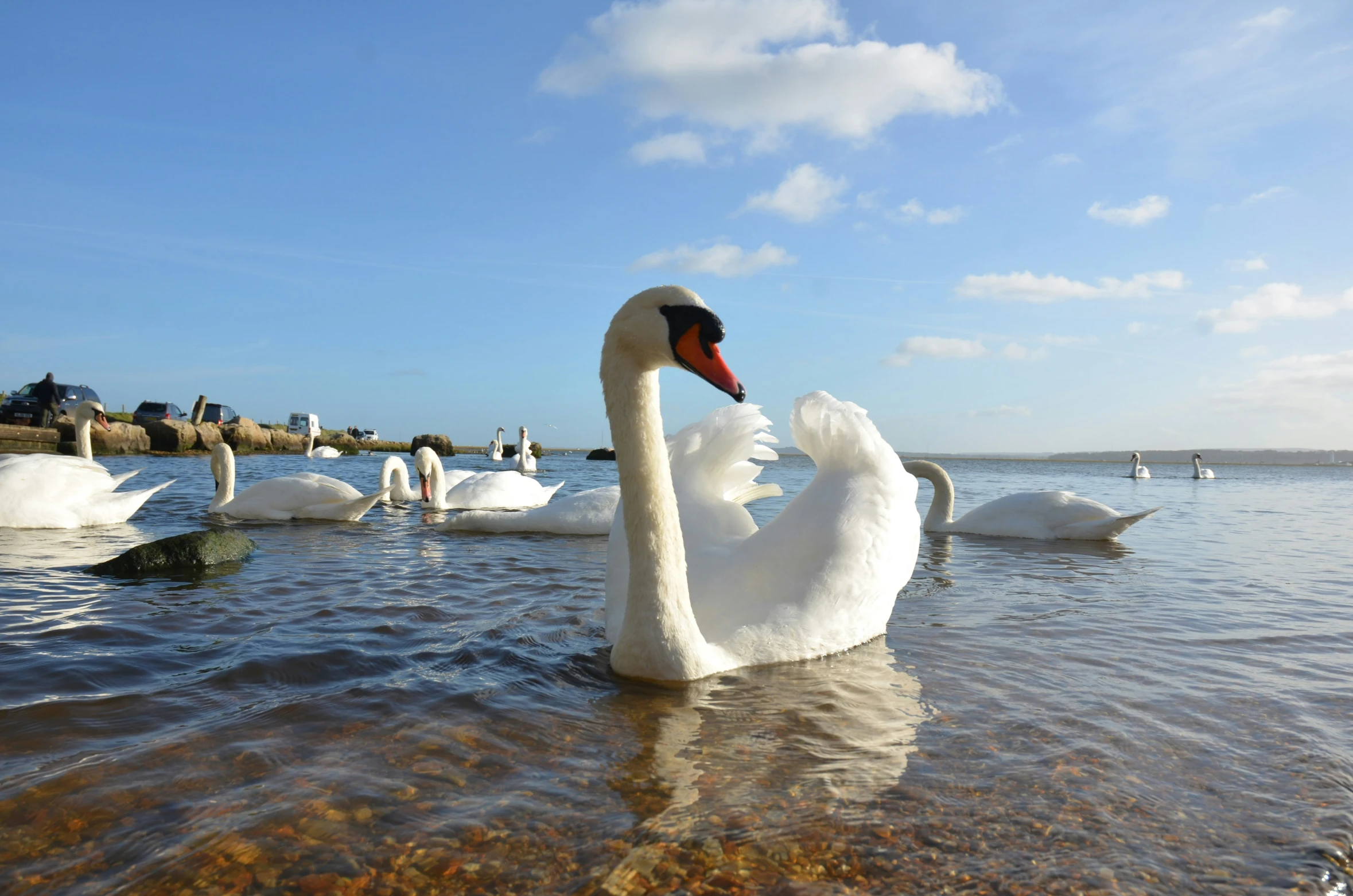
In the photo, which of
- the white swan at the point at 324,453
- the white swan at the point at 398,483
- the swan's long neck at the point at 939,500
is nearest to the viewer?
the swan's long neck at the point at 939,500

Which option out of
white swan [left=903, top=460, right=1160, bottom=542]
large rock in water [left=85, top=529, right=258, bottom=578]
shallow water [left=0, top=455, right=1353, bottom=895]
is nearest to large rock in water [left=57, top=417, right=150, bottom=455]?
large rock in water [left=85, top=529, right=258, bottom=578]

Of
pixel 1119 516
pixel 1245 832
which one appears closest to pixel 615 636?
pixel 1245 832

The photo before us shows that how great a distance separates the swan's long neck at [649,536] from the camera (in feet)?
12.0

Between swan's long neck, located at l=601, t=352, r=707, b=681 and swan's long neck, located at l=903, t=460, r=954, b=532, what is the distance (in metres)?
7.94

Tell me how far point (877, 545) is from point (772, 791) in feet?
6.80

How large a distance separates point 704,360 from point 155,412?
133ft

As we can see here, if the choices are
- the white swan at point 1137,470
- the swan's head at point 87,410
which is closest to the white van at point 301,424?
the swan's head at point 87,410

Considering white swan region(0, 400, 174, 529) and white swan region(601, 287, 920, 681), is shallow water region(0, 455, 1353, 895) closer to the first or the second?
white swan region(601, 287, 920, 681)

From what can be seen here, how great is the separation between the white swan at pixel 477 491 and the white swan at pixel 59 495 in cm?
366

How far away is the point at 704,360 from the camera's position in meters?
3.21

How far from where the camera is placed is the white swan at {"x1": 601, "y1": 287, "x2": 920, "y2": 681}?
11.6 ft

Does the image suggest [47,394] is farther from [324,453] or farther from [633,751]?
[633,751]

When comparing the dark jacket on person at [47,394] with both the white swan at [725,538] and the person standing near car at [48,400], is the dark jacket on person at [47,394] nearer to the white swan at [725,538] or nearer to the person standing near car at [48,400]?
the person standing near car at [48,400]

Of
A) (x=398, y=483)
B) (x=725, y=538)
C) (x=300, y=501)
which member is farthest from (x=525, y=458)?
(x=725, y=538)
